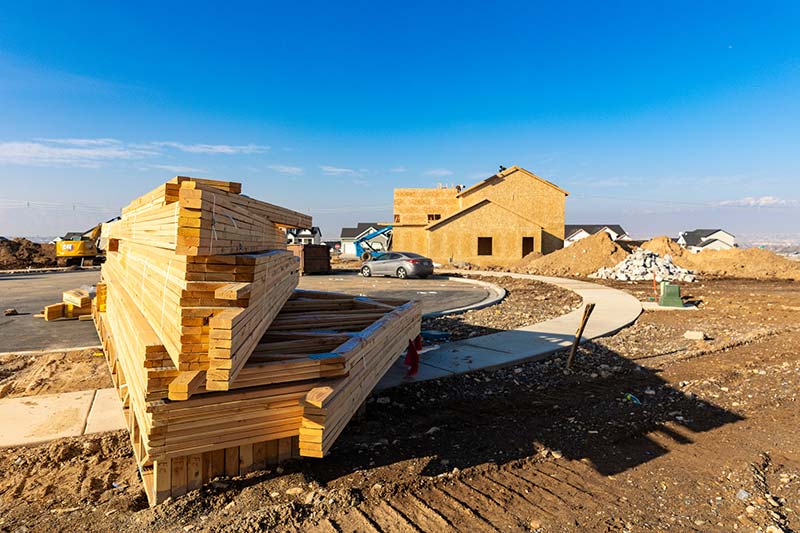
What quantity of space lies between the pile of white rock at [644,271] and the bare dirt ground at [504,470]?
60.3ft

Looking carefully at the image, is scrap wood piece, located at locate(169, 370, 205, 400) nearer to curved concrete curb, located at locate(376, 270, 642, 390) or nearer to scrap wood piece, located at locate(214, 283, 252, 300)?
scrap wood piece, located at locate(214, 283, 252, 300)

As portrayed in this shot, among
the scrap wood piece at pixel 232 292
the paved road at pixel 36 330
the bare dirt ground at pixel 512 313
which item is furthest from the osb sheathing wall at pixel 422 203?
the scrap wood piece at pixel 232 292

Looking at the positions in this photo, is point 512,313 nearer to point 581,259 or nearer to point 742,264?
point 581,259

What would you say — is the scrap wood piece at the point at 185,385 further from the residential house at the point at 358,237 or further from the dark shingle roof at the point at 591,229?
the dark shingle roof at the point at 591,229

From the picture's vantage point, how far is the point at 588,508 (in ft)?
12.3

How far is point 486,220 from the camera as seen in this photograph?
34688 mm

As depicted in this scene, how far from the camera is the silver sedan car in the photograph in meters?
24.2

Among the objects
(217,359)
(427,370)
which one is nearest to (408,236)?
(427,370)

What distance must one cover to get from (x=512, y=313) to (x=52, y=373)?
10570mm

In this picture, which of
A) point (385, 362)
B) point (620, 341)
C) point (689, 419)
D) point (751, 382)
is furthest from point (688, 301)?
point (385, 362)

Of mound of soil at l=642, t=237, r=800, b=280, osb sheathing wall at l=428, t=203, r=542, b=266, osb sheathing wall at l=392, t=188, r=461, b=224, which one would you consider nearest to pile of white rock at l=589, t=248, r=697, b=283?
mound of soil at l=642, t=237, r=800, b=280

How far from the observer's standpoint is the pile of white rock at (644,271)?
2431cm

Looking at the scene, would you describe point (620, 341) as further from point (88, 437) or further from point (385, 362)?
point (88, 437)

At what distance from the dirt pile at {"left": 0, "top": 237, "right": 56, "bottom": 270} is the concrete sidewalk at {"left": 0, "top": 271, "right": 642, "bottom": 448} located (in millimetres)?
40406
